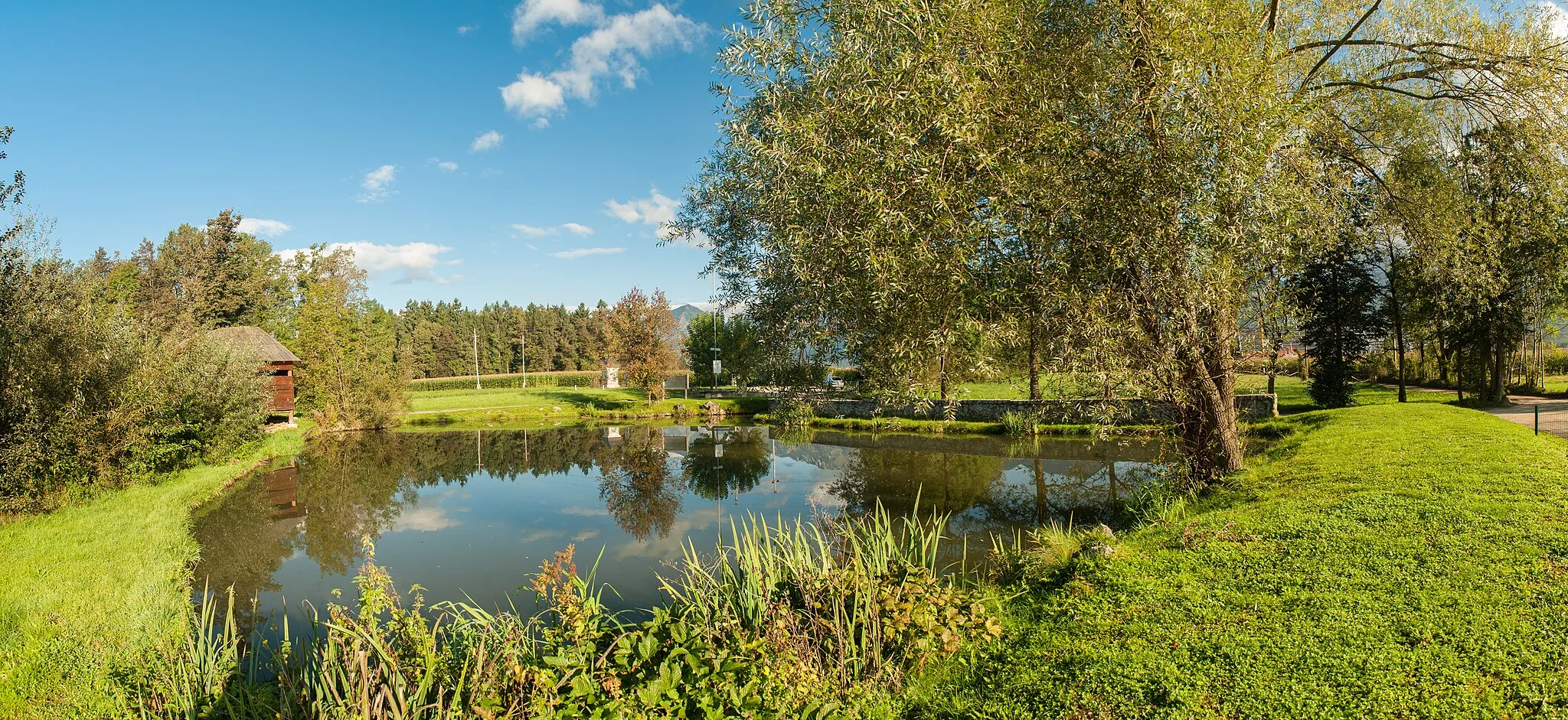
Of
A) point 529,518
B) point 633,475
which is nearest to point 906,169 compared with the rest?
point 529,518

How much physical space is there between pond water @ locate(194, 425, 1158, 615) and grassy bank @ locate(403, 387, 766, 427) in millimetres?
9677

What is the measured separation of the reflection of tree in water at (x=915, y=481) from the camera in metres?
13.4

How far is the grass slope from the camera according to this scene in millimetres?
3699

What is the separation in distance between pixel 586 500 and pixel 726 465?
5.02m

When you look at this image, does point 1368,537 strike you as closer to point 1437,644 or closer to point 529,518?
point 1437,644

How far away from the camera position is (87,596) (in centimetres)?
770

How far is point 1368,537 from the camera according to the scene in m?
6.04

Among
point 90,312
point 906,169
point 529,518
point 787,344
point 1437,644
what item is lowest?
point 529,518

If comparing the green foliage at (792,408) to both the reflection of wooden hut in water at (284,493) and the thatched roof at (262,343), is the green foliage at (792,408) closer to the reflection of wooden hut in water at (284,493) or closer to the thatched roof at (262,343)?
the reflection of wooden hut in water at (284,493)

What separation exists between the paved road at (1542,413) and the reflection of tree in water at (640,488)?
1608 cm

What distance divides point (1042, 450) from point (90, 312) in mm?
21307

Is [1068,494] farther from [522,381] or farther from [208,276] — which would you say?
[522,381]

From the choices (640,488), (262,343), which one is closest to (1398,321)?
(640,488)

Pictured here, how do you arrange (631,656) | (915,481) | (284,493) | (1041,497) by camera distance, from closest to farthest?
(631,656) → (1041,497) → (915,481) → (284,493)
